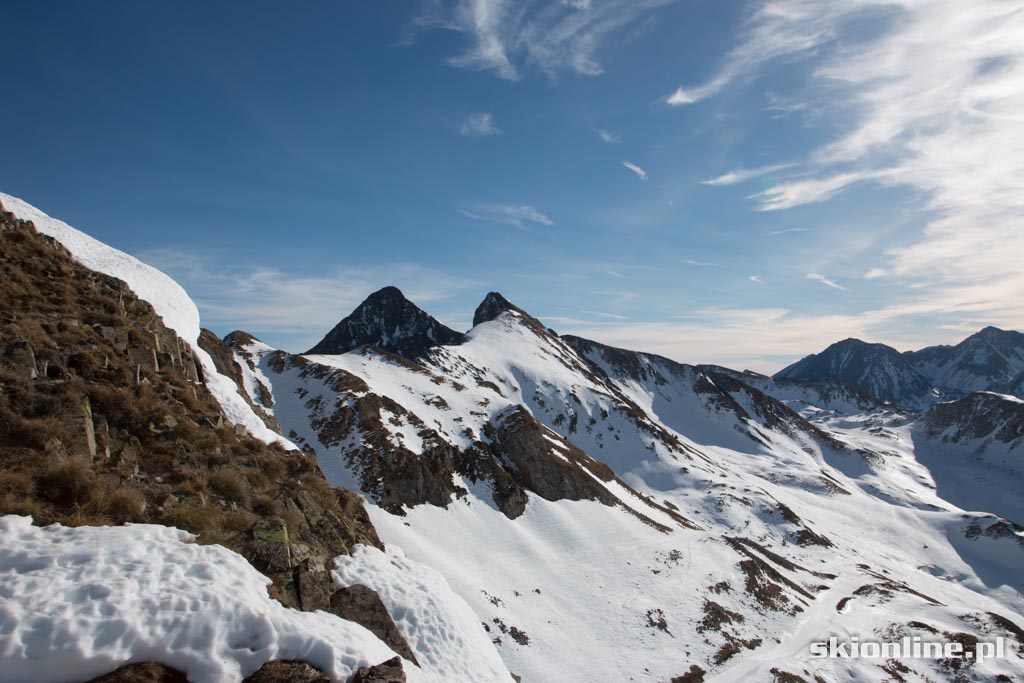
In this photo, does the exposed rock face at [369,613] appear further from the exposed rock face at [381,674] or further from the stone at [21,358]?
the stone at [21,358]

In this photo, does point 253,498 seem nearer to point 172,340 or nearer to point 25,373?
point 25,373

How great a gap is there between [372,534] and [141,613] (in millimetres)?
10362

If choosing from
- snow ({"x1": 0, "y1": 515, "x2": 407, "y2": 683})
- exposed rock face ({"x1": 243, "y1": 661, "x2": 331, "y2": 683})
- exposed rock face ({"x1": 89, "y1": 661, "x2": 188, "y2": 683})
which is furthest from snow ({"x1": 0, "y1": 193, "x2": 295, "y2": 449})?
exposed rock face ({"x1": 89, "y1": 661, "x2": 188, "y2": 683})

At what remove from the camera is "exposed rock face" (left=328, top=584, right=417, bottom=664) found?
12.4 metres

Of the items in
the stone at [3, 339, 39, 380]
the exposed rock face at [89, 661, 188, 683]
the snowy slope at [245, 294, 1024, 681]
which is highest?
the stone at [3, 339, 39, 380]

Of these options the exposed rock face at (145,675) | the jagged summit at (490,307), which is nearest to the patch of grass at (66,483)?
the exposed rock face at (145,675)

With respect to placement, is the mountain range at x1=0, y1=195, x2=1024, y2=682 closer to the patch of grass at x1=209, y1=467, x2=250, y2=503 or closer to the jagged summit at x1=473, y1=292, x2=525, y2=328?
the patch of grass at x1=209, y1=467, x2=250, y2=503

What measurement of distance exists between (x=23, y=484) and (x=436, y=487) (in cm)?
3759

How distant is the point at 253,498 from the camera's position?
14070mm

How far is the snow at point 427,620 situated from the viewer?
45.1 ft

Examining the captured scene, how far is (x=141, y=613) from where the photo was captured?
835 centimetres

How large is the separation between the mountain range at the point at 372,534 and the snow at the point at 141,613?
0.13ft

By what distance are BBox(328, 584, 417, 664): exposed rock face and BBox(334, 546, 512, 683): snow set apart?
47cm

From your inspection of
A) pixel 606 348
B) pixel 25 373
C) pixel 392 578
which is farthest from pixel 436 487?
pixel 606 348
